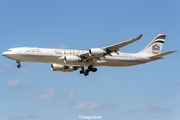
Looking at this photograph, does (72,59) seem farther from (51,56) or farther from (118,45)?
(118,45)

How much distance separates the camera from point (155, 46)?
60469mm

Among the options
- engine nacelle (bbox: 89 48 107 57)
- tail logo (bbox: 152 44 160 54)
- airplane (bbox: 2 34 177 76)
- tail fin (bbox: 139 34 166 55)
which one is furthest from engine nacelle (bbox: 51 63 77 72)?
tail logo (bbox: 152 44 160 54)

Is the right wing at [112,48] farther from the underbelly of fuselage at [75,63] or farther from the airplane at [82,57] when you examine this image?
the underbelly of fuselage at [75,63]

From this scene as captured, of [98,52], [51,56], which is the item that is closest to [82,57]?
[98,52]

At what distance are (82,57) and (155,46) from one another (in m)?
13.4

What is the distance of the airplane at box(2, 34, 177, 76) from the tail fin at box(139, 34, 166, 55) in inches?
33.7

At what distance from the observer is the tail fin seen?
59072 mm

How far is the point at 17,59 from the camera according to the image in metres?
50.7

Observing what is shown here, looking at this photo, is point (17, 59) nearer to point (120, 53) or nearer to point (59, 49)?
point (59, 49)

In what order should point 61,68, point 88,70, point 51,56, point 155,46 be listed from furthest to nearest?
point 155,46 < point 61,68 < point 88,70 < point 51,56

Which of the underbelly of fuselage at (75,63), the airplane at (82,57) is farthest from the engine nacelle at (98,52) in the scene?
the underbelly of fuselage at (75,63)

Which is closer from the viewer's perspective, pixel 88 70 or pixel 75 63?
pixel 75 63

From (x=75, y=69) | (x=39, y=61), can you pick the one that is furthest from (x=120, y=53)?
(x=39, y=61)

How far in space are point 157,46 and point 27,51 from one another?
20.5 metres
